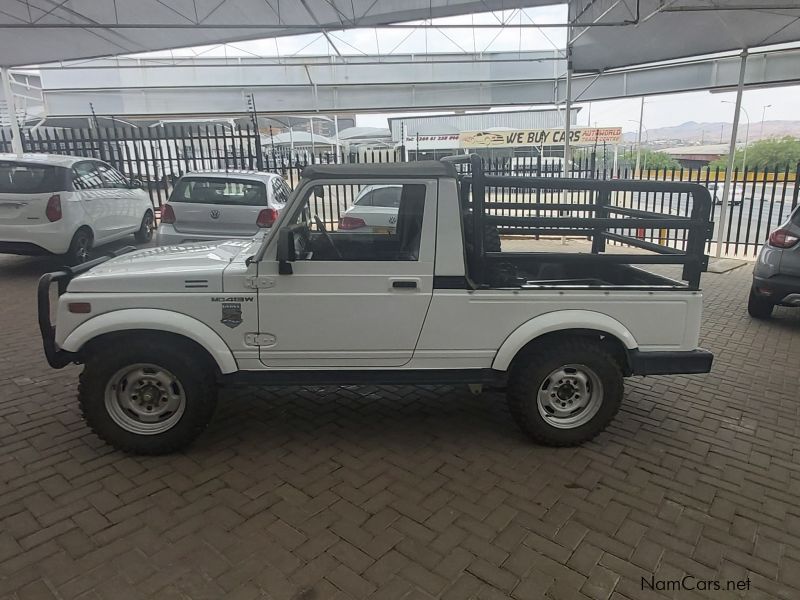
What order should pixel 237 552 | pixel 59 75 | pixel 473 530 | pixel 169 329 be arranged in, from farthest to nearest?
pixel 59 75 → pixel 169 329 → pixel 473 530 → pixel 237 552

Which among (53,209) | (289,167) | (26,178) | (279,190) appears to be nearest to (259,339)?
(279,190)

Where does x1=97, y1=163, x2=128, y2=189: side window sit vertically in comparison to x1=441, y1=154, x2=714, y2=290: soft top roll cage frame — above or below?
above

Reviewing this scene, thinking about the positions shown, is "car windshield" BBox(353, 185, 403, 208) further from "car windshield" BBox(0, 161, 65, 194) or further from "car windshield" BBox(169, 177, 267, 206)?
"car windshield" BBox(0, 161, 65, 194)

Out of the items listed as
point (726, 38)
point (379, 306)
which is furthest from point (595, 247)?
point (726, 38)

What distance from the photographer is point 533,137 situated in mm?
29844

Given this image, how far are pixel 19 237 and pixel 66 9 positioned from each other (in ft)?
14.4

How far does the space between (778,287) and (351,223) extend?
17.5 ft

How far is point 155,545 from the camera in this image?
9.03ft

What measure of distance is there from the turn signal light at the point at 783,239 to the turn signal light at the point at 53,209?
378 inches

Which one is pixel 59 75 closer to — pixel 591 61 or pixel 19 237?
pixel 19 237

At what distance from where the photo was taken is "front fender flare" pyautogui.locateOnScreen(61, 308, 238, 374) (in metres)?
3.29

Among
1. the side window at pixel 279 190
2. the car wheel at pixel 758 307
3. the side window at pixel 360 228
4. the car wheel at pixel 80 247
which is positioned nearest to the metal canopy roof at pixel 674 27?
the car wheel at pixel 758 307

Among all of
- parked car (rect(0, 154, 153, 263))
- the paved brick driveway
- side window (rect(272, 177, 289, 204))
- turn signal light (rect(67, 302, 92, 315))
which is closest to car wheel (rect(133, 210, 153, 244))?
parked car (rect(0, 154, 153, 263))

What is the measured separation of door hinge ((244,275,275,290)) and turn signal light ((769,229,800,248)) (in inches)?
235
